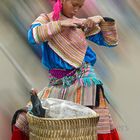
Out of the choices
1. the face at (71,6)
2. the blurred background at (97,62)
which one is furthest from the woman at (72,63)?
the blurred background at (97,62)

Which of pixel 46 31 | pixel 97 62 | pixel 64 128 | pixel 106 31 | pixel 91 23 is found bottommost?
pixel 97 62

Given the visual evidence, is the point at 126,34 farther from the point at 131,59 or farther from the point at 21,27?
the point at 21,27

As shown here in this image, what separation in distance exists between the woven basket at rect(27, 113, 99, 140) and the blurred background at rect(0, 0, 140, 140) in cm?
63

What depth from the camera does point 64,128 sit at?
174cm

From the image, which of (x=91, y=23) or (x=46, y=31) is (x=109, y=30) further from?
(x=46, y=31)

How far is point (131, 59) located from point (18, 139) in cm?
88

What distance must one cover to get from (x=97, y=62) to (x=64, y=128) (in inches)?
32.6

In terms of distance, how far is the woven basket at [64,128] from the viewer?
68.3 inches

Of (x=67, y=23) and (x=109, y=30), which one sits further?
(x=109, y=30)

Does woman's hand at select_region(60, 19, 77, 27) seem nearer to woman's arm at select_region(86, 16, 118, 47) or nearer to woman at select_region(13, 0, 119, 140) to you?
woman at select_region(13, 0, 119, 140)

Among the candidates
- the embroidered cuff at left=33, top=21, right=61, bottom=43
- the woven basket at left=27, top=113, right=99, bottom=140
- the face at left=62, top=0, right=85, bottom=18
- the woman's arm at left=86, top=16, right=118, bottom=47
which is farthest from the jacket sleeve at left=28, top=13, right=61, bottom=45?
the woven basket at left=27, top=113, right=99, bottom=140

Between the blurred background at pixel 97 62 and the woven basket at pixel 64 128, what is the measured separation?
627mm

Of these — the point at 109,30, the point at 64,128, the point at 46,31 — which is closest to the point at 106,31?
the point at 109,30

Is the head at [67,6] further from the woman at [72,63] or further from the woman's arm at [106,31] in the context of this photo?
the woman's arm at [106,31]
